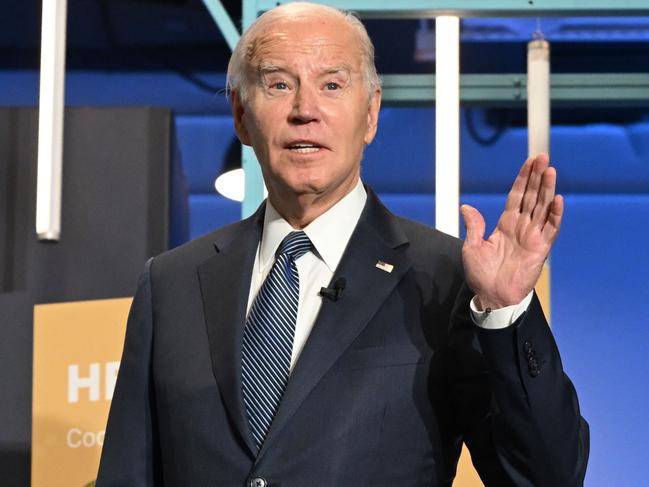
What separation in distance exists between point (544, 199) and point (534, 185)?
0.02 metres

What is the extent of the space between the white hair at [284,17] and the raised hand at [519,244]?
1.34 ft

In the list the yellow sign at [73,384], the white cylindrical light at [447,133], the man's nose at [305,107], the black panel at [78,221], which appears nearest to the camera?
the man's nose at [305,107]

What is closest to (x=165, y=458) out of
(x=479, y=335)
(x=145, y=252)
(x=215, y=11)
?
(x=479, y=335)

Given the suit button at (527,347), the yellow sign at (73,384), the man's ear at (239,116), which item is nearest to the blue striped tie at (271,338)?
the man's ear at (239,116)

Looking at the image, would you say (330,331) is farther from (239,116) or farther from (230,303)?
(239,116)

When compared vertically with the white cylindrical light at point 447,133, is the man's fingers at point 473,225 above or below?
below

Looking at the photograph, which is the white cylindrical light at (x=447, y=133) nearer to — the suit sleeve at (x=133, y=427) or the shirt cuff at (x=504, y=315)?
the suit sleeve at (x=133, y=427)

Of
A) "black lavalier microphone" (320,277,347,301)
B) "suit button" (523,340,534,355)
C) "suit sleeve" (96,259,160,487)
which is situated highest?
"black lavalier microphone" (320,277,347,301)

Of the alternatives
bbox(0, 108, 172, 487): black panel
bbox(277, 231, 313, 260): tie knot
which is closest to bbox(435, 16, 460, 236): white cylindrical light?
bbox(0, 108, 172, 487): black panel

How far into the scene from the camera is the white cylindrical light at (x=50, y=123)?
9.59 feet

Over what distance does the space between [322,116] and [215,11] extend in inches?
60.3

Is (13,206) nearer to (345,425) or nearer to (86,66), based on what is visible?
(86,66)

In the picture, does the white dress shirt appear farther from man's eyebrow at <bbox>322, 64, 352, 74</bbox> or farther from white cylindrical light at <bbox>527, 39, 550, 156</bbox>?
white cylindrical light at <bbox>527, 39, 550, 156</bbox>

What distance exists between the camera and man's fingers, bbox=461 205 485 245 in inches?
58.6
